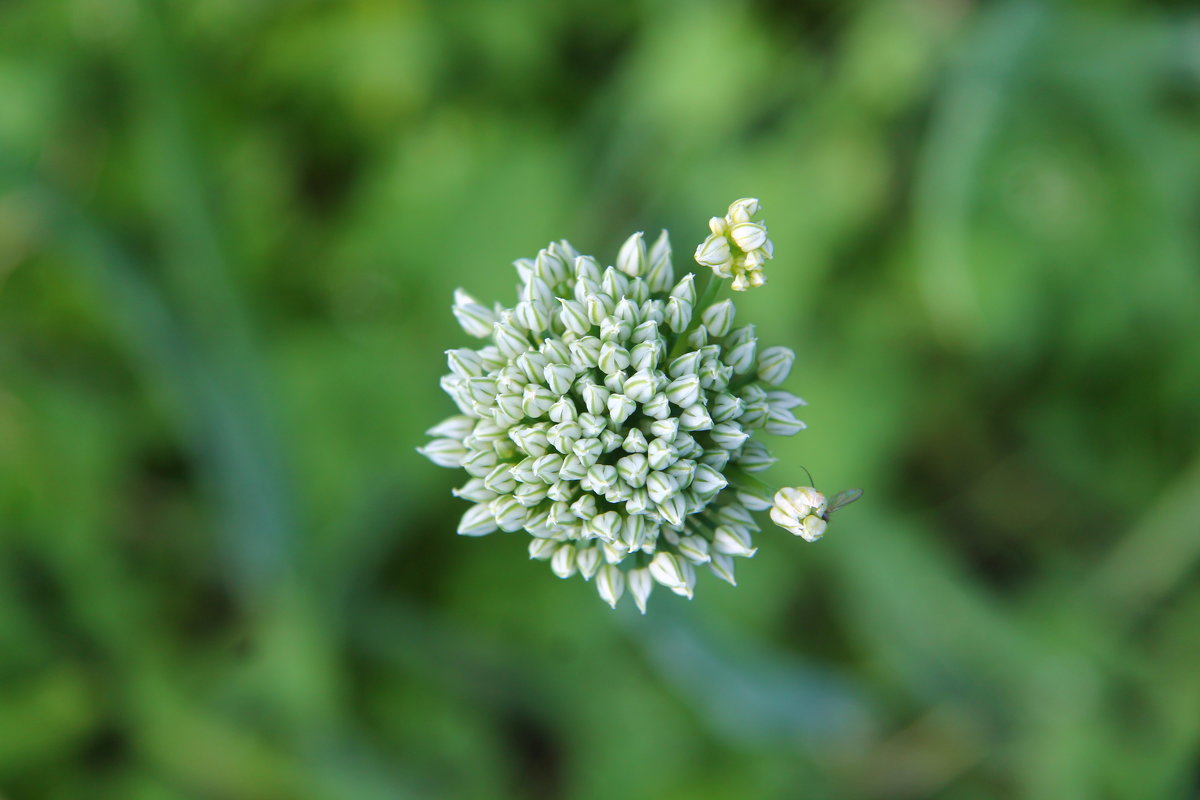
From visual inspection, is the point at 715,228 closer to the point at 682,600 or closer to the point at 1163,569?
the point at 682,600

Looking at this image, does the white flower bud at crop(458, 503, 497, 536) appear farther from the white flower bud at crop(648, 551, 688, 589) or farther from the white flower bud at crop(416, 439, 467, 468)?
the white flower bud at crop(648, 551, 688, 589)

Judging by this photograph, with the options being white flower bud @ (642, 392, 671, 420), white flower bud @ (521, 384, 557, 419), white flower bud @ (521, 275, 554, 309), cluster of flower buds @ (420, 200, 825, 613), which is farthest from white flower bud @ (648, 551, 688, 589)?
white flower bud @ (521, 275, 554, 309)

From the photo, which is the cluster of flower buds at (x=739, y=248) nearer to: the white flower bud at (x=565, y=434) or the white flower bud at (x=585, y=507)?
the white flower bud at (x=565, y=434)

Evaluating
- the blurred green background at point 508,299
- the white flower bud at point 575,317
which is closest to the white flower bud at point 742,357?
the white flower bud at point 575,317

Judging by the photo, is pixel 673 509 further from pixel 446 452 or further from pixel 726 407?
pixel 446 452

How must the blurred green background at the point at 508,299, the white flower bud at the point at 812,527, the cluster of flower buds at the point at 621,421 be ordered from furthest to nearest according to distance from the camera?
the blurred green background at the point at 508,299 < the cluster of flower buds at the point at 621,421 < the white flower bud at the point at 812,527

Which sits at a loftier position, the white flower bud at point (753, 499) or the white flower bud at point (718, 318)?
the white flower bud at point (718, 318)

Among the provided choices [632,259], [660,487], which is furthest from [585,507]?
[632,259]

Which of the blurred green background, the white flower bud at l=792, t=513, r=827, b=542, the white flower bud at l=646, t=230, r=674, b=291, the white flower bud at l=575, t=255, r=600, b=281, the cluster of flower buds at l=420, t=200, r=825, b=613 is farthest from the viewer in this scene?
the blurred green background
